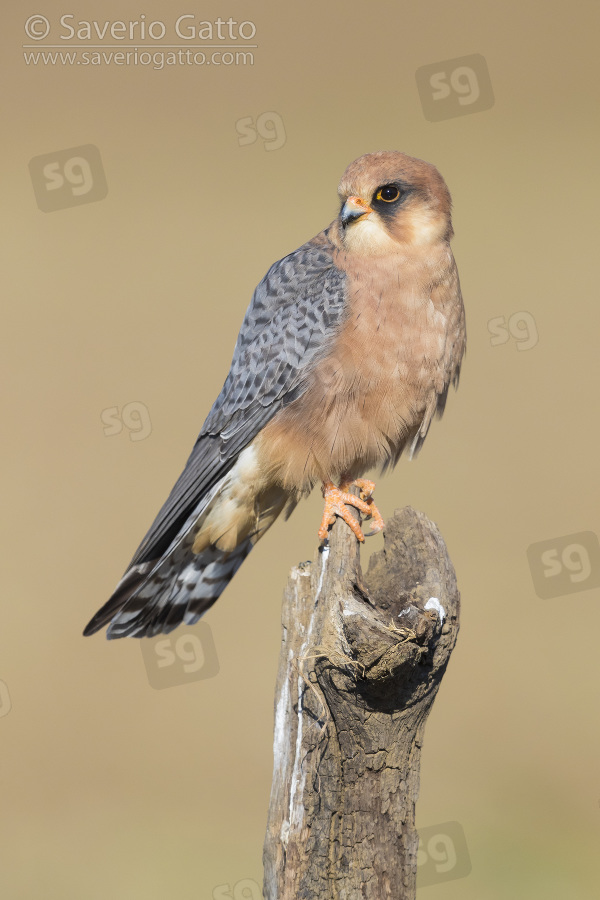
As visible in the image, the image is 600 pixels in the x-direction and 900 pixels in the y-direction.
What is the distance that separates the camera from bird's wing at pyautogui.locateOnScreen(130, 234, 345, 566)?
3635mm

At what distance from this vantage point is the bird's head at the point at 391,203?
3.41m

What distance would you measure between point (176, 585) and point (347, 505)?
85 centimetres

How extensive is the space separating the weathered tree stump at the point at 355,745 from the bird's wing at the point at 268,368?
118 centimetres

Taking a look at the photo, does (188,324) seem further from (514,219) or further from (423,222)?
(423,222)

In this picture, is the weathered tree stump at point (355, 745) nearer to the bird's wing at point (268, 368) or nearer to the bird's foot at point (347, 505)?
the bird's foot at point (347, 505)

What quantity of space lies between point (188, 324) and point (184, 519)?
5.07m

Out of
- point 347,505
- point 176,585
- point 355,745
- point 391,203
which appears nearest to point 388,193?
point 391,203

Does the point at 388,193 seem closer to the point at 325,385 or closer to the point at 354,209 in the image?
the point at 354,209

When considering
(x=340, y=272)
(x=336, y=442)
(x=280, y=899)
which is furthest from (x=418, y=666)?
(x=340, y=272)

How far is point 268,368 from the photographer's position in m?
3.76

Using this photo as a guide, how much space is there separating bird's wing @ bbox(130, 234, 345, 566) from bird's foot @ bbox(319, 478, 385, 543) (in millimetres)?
415

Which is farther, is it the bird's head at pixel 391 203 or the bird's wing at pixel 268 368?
the bird's wing at pixel 268 368

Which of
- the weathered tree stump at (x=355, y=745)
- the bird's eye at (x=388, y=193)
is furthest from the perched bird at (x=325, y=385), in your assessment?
the weathered tree stump at (x=355, y=745)

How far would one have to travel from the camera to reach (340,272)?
144 inches
